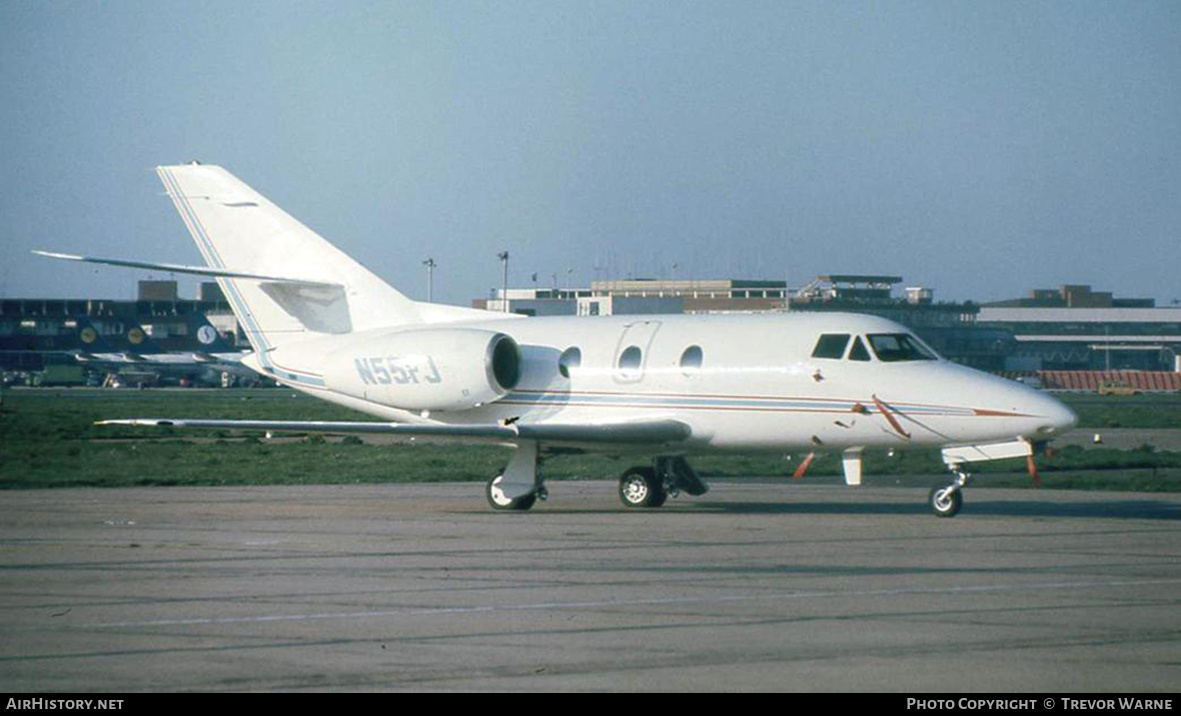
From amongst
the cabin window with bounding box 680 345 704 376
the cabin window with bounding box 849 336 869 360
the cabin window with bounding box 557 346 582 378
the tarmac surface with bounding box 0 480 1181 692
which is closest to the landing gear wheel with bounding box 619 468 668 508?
the tarmac surface with bounding box 0 480 1181 692

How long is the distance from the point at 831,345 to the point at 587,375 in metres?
→ 4.05

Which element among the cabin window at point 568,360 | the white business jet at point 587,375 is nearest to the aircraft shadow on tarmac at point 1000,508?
the white business jet at point 587,375

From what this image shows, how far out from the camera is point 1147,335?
147625 millimetres

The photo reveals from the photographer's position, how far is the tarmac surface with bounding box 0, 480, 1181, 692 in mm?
10180

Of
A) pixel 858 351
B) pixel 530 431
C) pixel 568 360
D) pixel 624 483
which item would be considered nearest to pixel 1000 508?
pixel 858 351

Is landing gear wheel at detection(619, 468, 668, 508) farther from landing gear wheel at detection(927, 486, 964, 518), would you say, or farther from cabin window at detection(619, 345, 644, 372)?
landing gear wheel at detection(927, 486, 964, 518)

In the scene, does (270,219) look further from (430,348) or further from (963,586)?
(963,586)

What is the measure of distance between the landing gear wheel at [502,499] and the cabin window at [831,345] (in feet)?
15.8

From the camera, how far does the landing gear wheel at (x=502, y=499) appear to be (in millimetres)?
24094

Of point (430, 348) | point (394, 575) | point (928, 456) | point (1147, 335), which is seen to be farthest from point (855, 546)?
point (1147, 335)

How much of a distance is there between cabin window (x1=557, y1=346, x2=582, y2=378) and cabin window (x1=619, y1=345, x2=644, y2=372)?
30.2 inches

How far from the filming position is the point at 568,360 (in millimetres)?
25375

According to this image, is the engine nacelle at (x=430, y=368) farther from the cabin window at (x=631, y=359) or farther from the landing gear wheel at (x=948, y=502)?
the landing gear wheel at (x=948, y=502)

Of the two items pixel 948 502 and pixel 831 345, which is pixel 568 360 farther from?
pixel 948 502
